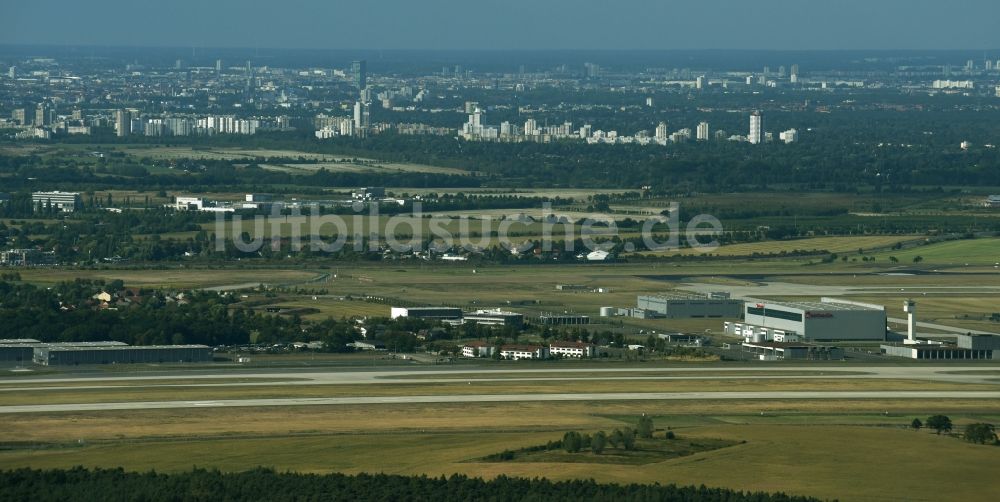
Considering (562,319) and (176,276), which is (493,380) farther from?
(176,276)

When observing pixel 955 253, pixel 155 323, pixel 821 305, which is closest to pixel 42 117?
pixel 955 253

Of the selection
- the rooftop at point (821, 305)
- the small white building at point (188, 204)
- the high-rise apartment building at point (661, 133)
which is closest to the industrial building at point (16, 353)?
the rooftop at point (821, 305)

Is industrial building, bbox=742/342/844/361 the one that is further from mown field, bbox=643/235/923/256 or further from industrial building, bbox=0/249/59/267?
industrial building, bbox=0/249/59/267

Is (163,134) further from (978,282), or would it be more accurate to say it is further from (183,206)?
(978,282)

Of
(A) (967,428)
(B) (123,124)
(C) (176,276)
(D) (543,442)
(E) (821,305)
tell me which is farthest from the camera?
(B) (123,124)

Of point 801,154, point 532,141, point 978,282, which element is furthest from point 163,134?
point 978,282

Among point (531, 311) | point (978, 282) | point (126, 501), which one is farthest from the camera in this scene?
point (978, 282)

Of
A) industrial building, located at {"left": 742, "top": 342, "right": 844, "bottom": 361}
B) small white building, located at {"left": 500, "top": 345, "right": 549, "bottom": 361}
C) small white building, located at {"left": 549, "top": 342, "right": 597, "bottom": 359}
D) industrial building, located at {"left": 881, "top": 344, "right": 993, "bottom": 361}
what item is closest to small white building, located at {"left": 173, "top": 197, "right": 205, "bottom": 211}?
small white building, located at {"left": 549, "top": 342, "right": 597, "bottom": 359}
